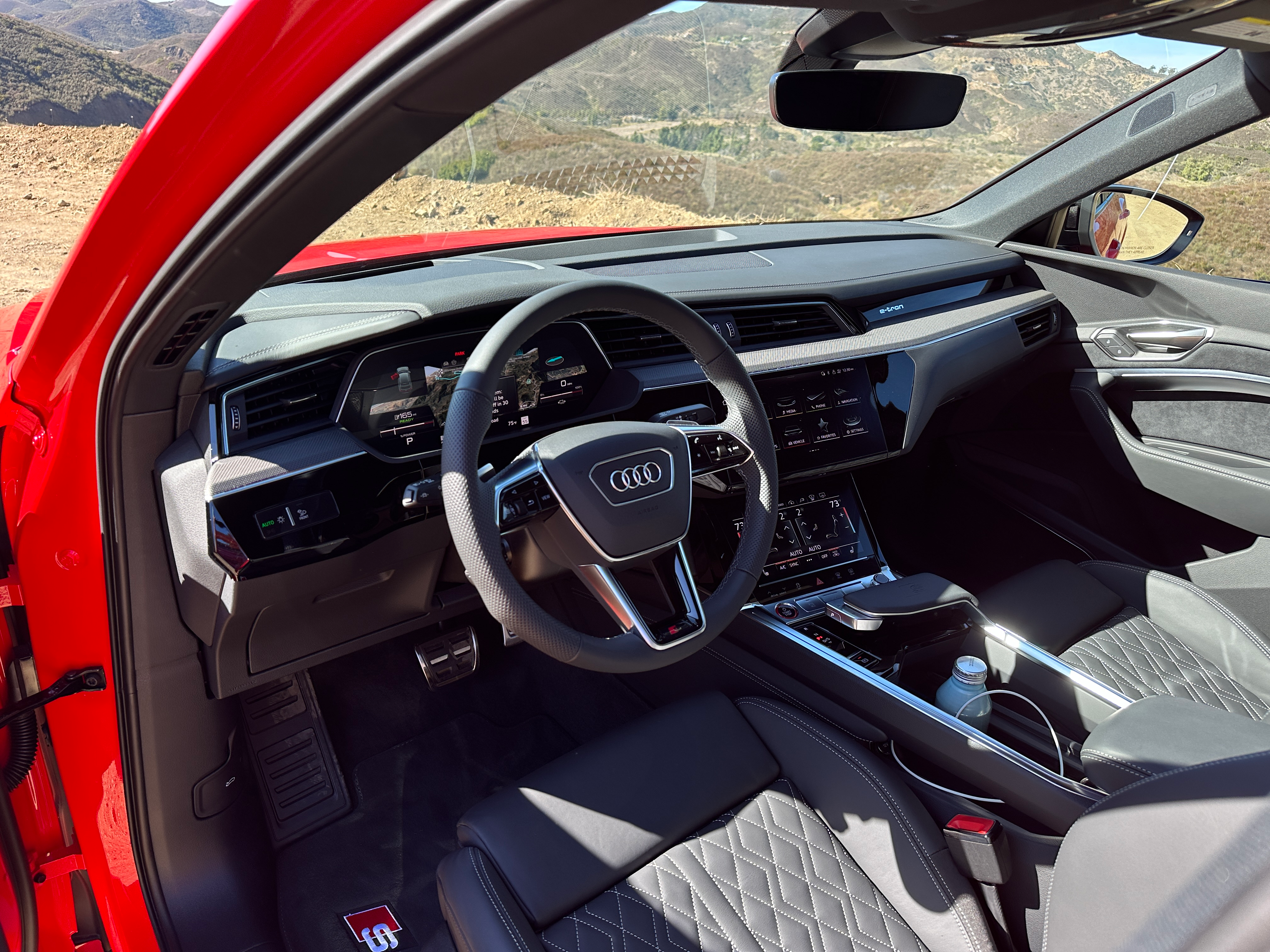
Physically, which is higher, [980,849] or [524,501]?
[524,501]

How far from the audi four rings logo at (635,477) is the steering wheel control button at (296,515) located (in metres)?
0.54

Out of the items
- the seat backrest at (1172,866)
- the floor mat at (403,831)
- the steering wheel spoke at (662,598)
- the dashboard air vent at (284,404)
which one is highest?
the dashboard air vent at (284,404)

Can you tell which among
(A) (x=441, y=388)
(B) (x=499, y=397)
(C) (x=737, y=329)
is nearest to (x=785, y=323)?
(C) (x=737, y=329)

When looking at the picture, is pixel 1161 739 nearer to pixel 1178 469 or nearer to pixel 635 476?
pixel 635 476

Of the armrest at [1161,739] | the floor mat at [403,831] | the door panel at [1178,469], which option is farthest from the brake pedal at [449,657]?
the door panel at [1178,469]

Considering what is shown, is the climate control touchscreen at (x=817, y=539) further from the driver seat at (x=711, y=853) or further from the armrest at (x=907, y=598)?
the driver seat at (x=711, y=853)

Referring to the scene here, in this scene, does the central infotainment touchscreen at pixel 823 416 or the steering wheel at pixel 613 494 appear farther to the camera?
the central infotainment touchscreen at pixel 823 416

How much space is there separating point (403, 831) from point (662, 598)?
1124 millimetres

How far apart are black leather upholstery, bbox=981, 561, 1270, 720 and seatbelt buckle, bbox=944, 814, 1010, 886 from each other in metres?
0.67

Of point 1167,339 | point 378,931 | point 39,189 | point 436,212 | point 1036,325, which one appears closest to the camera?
point 436,212

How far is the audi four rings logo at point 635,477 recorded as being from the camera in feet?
4.55

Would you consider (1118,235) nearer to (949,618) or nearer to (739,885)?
(949,618)

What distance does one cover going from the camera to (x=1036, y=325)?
2756 mm

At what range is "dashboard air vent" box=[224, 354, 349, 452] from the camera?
1.45m
